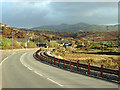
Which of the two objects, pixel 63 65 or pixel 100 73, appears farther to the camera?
pixel 63 65

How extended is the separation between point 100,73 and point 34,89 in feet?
21.7

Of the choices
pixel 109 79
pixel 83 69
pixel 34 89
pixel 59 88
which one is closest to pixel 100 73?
pixel 109 79

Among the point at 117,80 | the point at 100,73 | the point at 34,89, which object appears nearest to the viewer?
the point at 34,89

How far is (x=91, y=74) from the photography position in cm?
1577

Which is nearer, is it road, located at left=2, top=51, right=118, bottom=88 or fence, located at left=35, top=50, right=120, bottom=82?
road, located at left=2, top=51, right=118, bottom=88

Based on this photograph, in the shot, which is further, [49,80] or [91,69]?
[91,69]

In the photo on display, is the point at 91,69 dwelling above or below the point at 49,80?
above

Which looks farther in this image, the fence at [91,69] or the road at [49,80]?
the fence at [91,69]

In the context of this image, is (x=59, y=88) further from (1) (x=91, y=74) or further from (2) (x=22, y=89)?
(1) (x=91, y=74)

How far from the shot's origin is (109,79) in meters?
13.6

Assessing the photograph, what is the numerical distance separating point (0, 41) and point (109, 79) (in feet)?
227

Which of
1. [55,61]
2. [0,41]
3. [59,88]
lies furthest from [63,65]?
[0,41]

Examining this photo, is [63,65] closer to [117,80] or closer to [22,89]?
[117,80]

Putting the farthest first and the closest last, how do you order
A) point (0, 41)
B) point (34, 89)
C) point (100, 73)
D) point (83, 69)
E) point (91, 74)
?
point (0, 41)
point (83, 69)
point (91, 74)
point (100, 73)
point (34, 89)
